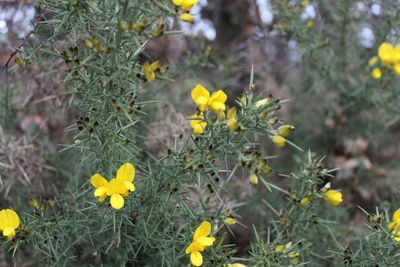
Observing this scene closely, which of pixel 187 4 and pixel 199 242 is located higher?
pixel 187 4

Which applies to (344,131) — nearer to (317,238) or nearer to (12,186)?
(317,238)

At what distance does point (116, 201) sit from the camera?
118cm

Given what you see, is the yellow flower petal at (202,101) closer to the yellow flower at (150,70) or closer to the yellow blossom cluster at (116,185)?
the yellow flower at (150,70)

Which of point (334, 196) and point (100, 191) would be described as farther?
point (334, 196)

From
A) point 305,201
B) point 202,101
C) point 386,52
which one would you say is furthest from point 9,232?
point 386,52

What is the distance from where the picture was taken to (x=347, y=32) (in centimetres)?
252

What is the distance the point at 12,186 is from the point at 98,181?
0.82 m

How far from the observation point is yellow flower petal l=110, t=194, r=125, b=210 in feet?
3.81

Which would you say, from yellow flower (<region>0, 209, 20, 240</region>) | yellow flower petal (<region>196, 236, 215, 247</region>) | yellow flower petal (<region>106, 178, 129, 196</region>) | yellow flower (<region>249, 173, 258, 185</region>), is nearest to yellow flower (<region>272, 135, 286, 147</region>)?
yellow flower (<region>249, 173, 258, 185</region>)

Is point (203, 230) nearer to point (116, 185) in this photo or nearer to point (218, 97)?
point (116, 185)

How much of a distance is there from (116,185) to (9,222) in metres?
0.34

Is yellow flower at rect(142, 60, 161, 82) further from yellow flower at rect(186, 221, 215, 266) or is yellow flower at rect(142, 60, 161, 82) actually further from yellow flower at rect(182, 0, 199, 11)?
yellow flower at rect(186, 221, 215, 266)

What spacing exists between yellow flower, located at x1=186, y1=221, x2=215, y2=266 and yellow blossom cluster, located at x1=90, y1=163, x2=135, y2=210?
0.77ft

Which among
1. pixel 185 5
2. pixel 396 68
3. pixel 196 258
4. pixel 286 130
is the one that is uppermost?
pixel 185 5
